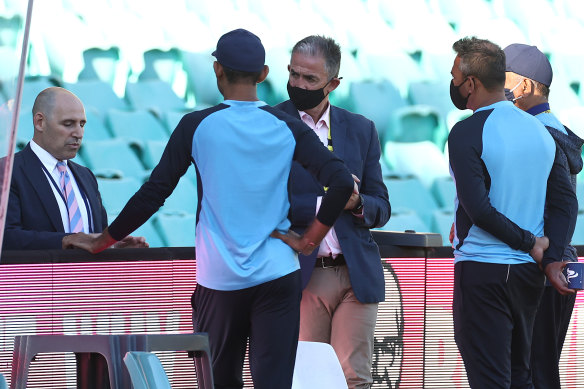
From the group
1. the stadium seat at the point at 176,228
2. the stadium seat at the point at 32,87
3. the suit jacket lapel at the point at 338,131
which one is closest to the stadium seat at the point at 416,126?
the stadium seat at the point at 176,228

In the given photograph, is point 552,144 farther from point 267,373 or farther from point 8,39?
point 8,39

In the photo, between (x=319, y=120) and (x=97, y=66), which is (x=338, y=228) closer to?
(x=319, y=120)

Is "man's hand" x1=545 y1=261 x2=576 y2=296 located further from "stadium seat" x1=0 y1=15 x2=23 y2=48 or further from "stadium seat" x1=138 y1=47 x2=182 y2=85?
"stadium seat" x1=138 y1=47 x2=182 y2=85

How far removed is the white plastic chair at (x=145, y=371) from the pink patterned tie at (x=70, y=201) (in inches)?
72.2

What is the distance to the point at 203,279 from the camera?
2.12m

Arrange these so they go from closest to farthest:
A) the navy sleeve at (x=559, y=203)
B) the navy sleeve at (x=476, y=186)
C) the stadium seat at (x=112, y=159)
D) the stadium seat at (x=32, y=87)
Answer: the navy sleeve at (x=476, y=186)
the navy sleeve at (x=559, y=203)
the stadium seat at (x=32, y=87)
the stadium seat at (x=112, y=159)

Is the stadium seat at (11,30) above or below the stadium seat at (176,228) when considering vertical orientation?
above

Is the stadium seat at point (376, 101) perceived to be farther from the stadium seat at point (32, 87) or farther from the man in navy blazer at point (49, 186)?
the man in navy blazer at point (49, 186)

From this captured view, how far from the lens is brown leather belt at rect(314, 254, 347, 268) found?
2572mm

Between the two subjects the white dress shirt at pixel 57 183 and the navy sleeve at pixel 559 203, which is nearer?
the navy sleeve at pixel 559 203

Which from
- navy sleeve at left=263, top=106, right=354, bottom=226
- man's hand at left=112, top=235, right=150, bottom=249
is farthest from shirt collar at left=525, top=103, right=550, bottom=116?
man's hand at left=112, top=235, right=150, bottom=249

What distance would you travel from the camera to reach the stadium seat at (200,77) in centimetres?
684

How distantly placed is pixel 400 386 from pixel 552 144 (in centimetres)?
107

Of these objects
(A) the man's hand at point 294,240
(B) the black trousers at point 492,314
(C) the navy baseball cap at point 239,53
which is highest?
(C) the navy baseball cap at point 239,53
